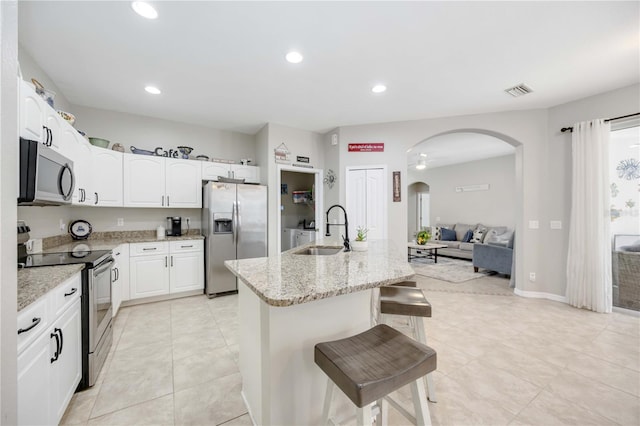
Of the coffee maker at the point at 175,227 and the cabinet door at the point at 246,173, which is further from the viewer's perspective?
the cabinet door at the point at 246,173

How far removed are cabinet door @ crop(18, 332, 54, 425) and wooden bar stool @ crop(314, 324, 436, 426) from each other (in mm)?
1267

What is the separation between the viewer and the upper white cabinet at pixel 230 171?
4059mm

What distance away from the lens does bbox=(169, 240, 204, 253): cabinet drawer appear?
3.63m

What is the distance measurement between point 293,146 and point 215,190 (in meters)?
1.55

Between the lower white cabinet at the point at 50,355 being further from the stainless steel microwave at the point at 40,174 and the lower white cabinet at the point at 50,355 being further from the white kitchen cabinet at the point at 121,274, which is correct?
the white kitchen cabinet at the point at 121,274

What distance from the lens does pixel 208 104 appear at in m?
3.48

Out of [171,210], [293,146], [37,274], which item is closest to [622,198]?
[293,146]

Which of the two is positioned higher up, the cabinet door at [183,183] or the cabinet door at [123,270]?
the cabinet door at [183,183]

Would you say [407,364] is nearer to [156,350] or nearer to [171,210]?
[156,350]

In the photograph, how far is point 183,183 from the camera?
3.89 meters

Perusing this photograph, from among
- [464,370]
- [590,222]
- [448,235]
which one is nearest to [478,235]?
[448,235]

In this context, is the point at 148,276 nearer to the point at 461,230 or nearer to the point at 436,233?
the point at 436,233

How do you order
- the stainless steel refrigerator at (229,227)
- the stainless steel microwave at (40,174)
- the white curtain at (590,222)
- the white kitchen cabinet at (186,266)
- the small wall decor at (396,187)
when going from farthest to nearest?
the small wall decor at (396,187), the stainless steel refrigerator at (229,227), the white kitchen cabinet at (186,266), the white curtain at (590,222), the stainless steel microwave at (40,174)

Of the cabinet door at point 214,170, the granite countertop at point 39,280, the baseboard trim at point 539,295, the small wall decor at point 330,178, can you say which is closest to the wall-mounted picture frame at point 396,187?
the small wall decor at point 330,178
